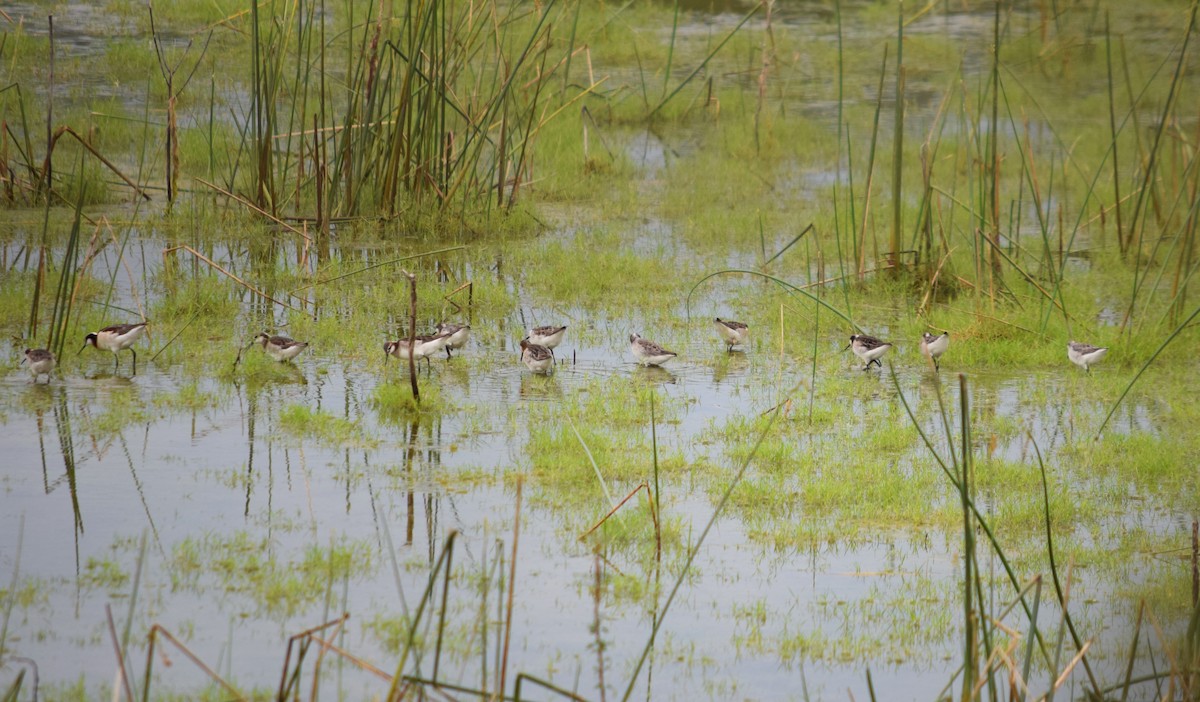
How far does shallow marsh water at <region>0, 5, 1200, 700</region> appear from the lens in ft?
15.6

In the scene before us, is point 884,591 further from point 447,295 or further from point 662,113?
point 662,113

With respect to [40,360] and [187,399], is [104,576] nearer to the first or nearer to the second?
[187,399]

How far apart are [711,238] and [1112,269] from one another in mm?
3523

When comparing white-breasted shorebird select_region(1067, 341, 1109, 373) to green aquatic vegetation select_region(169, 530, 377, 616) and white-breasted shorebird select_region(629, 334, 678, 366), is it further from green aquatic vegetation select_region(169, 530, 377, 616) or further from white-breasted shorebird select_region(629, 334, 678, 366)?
green aquatic vegetation select_region(169, 530, 377, 616)

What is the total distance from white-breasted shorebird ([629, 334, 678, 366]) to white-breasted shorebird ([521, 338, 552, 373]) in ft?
Answer: 1.81

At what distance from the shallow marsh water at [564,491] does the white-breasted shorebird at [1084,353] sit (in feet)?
Answer: 0.50

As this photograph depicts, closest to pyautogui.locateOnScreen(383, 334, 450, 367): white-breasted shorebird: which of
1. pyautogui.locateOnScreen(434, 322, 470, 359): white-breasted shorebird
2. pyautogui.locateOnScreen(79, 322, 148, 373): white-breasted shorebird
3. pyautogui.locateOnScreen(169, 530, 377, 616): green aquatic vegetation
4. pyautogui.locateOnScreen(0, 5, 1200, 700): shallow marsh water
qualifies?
pyautogui.locateOnScreen(434, 322, 470, 359): white-breasted shorebird

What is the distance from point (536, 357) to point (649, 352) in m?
0.74

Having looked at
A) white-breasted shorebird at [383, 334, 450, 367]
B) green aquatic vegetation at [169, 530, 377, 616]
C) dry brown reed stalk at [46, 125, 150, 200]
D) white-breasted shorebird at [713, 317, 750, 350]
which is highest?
dry brown reed stalk at [46, 125, 150, 200]

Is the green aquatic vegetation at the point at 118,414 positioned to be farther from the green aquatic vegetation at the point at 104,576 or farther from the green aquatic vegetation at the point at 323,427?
the green aquatic vegetation at the point at 104,576

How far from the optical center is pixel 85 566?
5129 millimetres

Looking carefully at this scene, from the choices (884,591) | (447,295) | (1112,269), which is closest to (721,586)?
(884,591)

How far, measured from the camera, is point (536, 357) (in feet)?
26.5

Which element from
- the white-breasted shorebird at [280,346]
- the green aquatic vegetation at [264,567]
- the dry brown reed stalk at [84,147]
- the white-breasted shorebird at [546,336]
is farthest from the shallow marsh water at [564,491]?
the dry brown reed stalk at [84,147]
